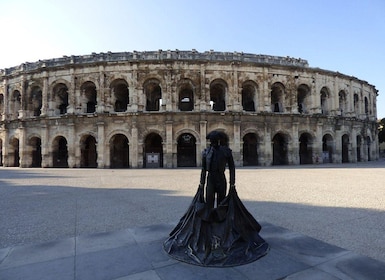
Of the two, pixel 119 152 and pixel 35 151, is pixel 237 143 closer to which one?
pixel 119 152

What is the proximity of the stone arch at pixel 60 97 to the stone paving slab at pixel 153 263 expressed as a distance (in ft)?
74.1

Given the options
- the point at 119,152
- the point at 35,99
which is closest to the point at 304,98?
the point at 119,152

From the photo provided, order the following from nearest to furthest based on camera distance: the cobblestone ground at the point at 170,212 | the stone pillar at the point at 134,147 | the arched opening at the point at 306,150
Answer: the cobblestone ground at the point at 170,212 < the stone pillar at the point at 134,147 < the arched opening at the point at 306,150

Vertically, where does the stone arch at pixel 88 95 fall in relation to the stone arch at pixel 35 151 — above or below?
above

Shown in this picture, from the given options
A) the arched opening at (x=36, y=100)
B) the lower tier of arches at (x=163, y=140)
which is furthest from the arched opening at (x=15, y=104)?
the arched opening at (x=36, y=100)

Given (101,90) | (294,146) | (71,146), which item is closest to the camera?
(101,90)

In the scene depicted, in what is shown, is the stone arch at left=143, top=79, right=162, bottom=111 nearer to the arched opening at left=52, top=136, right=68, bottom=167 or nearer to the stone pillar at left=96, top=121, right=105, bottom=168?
the stone pillar at left=96, top=121, right=105, bottom=168

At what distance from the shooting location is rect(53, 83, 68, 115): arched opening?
2198cm

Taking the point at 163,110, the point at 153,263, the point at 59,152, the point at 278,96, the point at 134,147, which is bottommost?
the point at 153,263

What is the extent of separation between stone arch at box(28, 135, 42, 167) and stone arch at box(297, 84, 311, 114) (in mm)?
28204

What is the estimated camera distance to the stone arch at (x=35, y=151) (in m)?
22.3

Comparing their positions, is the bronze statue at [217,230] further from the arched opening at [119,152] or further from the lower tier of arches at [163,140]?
the arched opening at [119,152]

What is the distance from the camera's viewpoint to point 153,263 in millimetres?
2693

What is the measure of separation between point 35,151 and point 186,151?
16343mm
